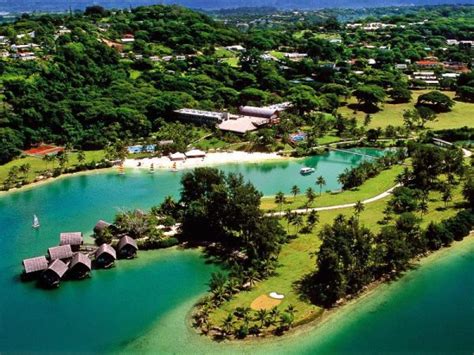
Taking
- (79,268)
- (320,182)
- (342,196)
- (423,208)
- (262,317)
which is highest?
(320,182)

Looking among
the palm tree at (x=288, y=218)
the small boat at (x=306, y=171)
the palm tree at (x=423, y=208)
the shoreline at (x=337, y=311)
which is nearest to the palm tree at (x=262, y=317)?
the shoreline at (x=337, y=311)

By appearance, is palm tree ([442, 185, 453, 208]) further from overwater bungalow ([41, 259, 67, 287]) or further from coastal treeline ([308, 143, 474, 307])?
overwater bungalow ([41, 259, 67, 287])

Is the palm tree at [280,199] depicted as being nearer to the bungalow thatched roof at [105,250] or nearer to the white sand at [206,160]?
the bungalow thatched roof at [105,250]

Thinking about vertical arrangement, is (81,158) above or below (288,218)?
above

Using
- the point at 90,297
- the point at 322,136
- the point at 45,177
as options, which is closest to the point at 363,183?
the point at 322,136

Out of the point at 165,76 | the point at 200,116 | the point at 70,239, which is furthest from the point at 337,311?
the point at 165,76

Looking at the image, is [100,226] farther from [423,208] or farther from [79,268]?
[423,208]

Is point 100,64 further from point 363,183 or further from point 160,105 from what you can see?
point 363,183
